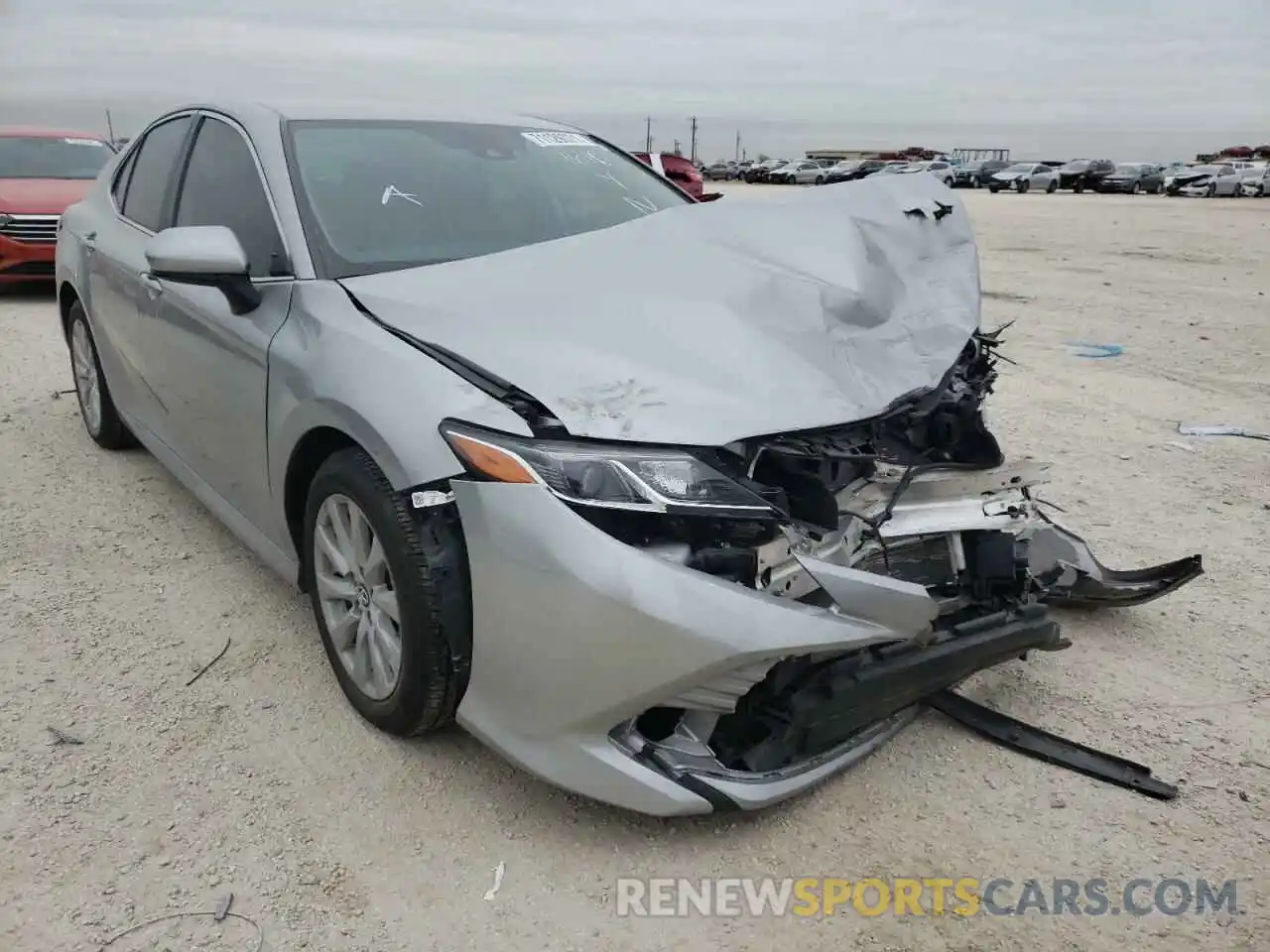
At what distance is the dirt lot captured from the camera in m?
2.04

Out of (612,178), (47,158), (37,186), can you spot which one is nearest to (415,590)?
(612,178)

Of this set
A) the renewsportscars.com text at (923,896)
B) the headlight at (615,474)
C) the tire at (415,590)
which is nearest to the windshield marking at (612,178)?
the tire at (415,590)

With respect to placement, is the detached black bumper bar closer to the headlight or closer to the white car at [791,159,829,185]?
the headlight

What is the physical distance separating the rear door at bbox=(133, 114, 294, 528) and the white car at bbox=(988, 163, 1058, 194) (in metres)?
45.8

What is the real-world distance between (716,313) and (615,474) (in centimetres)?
61

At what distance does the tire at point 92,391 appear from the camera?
15.1ft

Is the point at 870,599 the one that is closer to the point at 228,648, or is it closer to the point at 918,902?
the point at 918,902

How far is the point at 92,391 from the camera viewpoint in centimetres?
479

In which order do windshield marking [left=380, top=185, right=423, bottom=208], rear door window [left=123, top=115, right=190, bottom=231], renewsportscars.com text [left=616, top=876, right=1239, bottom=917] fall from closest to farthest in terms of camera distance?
renewsportscars.com text [left=616, top=876, right=1239, bottom=917] < windshield marking [left=380, top=185, right=423, bottom=208] < rear door window [left=123, top=115, right=190, bottom=231]

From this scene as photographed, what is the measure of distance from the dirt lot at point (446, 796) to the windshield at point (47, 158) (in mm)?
7398

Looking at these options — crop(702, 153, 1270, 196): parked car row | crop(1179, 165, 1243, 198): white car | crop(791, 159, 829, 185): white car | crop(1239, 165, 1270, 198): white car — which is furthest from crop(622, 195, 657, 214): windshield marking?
crop(791, 159, 829, 185): white car

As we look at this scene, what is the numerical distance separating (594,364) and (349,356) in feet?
2.14

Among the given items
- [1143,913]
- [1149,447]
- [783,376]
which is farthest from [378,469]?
[1149,447]

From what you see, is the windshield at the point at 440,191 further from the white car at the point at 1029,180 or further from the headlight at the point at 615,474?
the white car at the point at 1029,180
